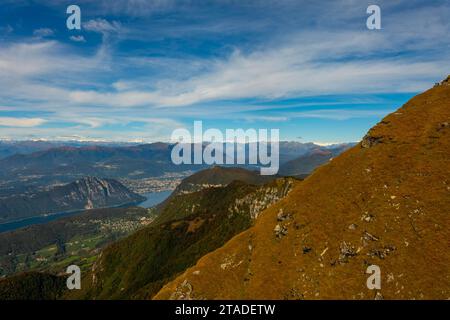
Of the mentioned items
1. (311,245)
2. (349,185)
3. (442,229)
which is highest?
(349,185)

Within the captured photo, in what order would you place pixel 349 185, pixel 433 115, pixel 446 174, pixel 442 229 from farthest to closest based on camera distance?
pixel 433 115 → pixel 349 185 → pixel 446 174 → pixel 442 229

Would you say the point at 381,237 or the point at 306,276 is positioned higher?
the point at 381,237

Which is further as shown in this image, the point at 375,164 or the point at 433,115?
the point at 433,115
